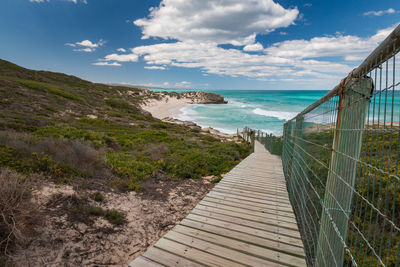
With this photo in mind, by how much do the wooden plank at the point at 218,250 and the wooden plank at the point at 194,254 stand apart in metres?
0.05

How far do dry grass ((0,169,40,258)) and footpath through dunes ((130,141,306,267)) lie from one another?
1636 millimetres

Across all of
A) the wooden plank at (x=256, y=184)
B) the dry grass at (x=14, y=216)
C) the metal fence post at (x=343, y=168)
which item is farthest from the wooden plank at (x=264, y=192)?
the dry grass at (x=14, y=216)

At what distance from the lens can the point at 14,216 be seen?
2936 millimetres

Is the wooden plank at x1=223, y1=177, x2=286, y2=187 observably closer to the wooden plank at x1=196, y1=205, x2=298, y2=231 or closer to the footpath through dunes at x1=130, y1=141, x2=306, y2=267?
the footpath through dunes at x1=130, y1=141, x2=306, y2=267

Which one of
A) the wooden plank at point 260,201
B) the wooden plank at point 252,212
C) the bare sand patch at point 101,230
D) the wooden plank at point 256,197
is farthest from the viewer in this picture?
the wooden plank at point 256,197

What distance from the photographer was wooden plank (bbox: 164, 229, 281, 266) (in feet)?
8.40

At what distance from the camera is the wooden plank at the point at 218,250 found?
8.40 feet

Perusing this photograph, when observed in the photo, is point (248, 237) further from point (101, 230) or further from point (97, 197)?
point (97, 197)

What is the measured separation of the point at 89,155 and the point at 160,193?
225 cm

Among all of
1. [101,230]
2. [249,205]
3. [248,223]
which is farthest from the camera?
[249,205]

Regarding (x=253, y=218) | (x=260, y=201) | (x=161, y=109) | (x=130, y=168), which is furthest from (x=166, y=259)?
(x=161, y=109)

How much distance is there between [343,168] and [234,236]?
185 cm

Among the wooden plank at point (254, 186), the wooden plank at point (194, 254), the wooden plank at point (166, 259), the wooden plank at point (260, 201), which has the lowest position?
the wooden plank at point (166, 259)

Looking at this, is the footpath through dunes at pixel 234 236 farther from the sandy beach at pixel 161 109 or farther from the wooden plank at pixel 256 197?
the sandy beach at pixel 161 109
